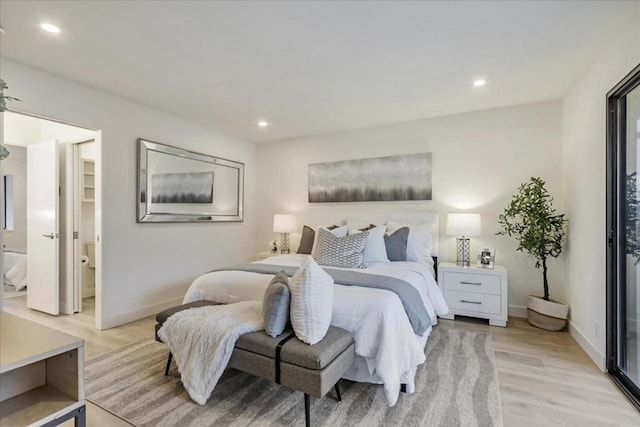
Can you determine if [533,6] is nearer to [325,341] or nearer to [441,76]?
[441,76]

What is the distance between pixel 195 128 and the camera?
4.25 meters

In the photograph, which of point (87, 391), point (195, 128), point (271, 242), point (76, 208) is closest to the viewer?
point (87, 391)

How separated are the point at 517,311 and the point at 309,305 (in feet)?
10.0

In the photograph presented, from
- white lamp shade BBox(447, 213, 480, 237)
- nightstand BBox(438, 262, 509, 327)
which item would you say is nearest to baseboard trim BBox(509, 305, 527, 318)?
nightstand BBox(438, 262, 509, 327)

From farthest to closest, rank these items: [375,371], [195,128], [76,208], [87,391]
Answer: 1. [195,128]
2. [76,208]
3. [87,391]
4. [375,371]

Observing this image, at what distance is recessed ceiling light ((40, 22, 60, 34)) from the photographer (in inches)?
80.9

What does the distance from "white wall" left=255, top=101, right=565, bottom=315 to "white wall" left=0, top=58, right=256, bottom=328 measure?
2217 millimetres

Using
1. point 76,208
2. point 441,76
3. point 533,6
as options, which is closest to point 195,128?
point 76,208

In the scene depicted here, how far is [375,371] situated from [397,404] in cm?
25

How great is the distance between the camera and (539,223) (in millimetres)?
3156

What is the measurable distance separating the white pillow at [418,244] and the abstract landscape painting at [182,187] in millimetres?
2653

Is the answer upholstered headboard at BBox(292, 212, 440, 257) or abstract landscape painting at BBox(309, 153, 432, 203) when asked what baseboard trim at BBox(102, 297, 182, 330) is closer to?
upholstered headboard at BBox(292, 212, 440, 257)

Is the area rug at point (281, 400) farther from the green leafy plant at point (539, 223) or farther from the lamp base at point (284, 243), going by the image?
the lamp base at point (284, 243)

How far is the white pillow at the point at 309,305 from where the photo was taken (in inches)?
69.4
